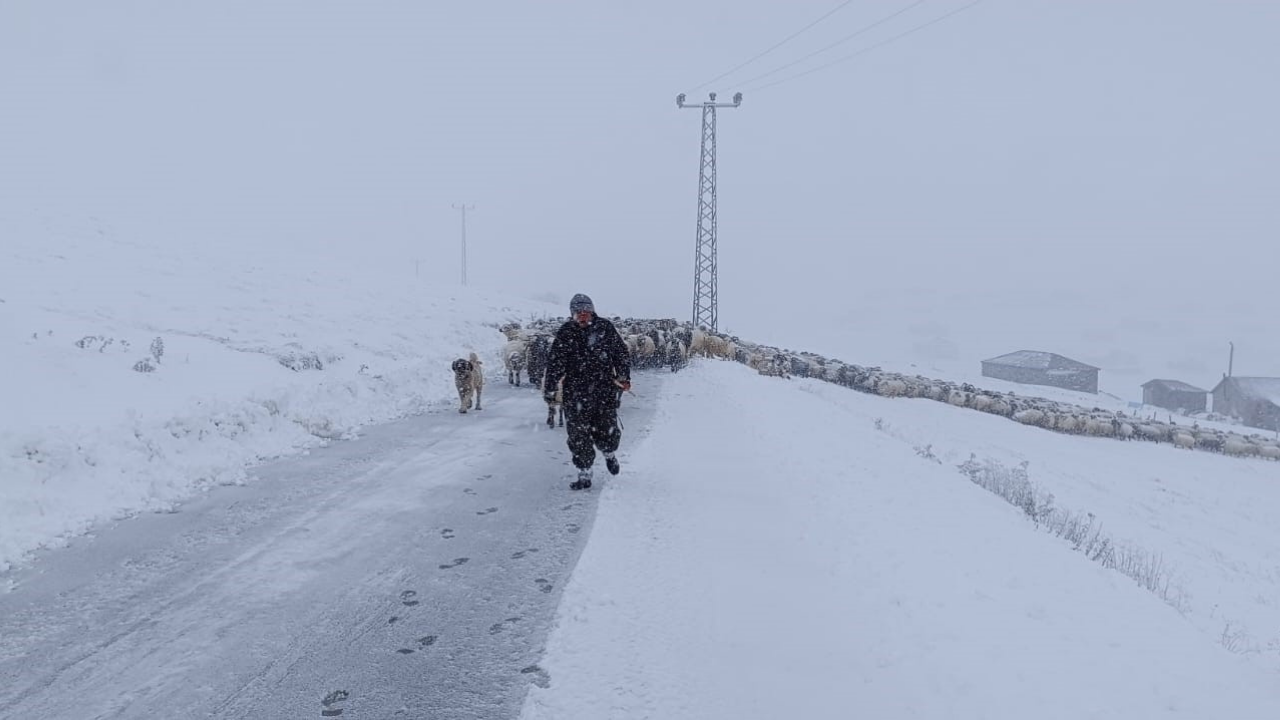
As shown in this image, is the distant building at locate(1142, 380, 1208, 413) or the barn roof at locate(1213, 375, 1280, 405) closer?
the barn roof at locate(1213, 375, 1280, 405)

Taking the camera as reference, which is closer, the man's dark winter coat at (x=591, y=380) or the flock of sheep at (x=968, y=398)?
the man's dark winter coat at (x=591, y=380)

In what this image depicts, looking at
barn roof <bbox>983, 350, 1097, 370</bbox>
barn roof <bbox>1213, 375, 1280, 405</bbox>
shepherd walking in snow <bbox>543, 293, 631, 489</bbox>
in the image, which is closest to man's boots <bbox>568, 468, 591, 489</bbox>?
shepherd walking in snow <bbox>543, 293, 631, 489</bbox>

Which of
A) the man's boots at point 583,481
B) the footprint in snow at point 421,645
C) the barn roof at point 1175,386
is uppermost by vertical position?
the man's boots at point 583,481

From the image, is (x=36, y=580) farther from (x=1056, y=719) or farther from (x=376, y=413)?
(x=376, y=413)

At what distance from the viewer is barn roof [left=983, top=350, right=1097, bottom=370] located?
66875 millimetres

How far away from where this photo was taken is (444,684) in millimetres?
3482

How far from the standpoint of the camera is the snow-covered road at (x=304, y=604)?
3.37 m

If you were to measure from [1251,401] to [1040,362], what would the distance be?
15.8 metres

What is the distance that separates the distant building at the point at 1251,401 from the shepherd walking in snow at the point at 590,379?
68.5m

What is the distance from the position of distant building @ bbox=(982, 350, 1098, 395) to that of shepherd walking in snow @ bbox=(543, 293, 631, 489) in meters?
69.9

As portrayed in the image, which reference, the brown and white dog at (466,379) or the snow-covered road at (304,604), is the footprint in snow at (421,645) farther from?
the brown and white dog at (466,379)

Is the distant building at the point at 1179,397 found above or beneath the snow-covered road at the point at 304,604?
beneath

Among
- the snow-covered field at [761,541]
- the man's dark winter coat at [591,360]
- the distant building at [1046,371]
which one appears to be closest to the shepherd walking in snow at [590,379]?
the man's dark winter coat at [591,360]

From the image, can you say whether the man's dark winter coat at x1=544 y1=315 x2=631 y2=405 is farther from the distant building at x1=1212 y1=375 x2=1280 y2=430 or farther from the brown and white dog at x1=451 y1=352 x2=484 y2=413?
the distant building at x1=1212 y1=375 x2=1280 y2=430
